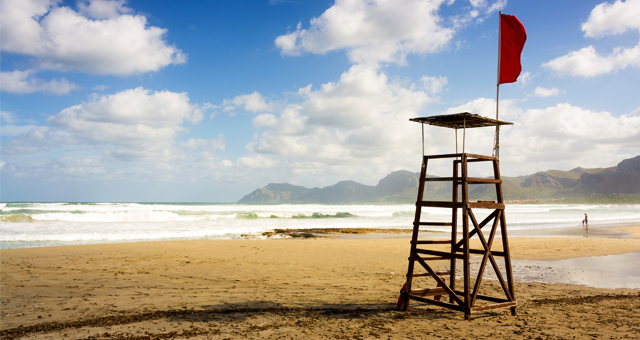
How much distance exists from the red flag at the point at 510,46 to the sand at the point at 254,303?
4201 mm

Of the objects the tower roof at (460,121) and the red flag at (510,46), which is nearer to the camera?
the tower roof at (460,121)

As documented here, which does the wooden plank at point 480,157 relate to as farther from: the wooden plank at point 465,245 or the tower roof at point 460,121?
the tower roof at point 460,121

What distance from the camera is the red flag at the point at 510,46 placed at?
6734 millimetres

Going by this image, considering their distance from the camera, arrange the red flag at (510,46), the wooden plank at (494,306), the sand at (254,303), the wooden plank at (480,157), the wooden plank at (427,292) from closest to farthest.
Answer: the sand at (254,303)
the wooden plank at (494,306)
the wooden plank at (480,157)
the wooden plank at (427,292)
the red flag at (510,46)

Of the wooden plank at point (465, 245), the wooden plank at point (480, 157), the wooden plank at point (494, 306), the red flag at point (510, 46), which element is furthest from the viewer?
the red flag at point (510, 46)

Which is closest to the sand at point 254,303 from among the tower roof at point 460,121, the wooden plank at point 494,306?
the wooden plank at point 494,306

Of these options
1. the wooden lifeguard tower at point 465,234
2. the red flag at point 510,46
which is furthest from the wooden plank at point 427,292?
the red flag at point 510,46

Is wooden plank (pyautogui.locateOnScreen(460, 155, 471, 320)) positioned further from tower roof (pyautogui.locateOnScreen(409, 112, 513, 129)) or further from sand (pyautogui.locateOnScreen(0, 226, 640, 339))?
tower roof (pyautogui.locateOnScreen(409, 112, 513, 129))

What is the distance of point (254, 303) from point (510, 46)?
21.9 ft

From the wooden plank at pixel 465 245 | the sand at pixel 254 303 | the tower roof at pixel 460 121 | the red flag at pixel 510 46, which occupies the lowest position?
the sand at pixel 254 303

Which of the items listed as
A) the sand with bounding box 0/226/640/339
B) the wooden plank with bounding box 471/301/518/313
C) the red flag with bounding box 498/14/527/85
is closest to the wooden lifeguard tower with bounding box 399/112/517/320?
the wooden plank with bounding box 471/301/518/313

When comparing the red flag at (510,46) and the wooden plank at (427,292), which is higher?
the red flag at (510,46)

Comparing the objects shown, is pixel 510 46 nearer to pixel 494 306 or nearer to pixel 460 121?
pixel 460 121

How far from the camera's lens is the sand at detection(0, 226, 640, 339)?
5.41 meters
